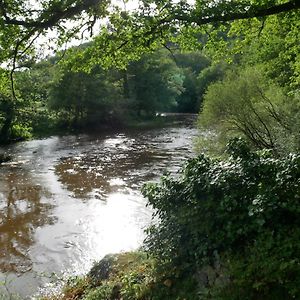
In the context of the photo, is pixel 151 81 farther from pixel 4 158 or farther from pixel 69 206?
pixel 69 206

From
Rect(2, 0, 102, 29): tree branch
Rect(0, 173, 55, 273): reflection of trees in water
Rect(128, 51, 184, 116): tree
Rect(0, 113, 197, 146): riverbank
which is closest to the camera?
Rect(2, 0, 102, 29): tree branch

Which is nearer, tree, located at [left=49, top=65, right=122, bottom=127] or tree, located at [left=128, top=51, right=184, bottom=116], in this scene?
tree, located at [left=49, top=65, right=122, bottom=127]

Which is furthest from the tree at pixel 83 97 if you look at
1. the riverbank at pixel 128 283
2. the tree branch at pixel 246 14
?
the tree branch at pixel 246 14

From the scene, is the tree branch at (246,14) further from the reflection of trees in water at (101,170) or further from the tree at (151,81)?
the tree at (151,81)

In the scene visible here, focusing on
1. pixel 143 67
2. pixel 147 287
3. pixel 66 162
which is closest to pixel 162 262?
pixel 147 287

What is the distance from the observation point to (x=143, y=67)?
51.2 metres

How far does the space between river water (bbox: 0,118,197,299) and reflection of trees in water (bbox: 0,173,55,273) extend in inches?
0.9

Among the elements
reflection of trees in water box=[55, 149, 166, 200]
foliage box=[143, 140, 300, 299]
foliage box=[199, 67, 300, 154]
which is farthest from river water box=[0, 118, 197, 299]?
foliage box=[143, 140, 300, 299]

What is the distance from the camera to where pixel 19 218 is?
14039 millimetres

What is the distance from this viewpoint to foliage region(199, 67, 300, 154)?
17.3 metres

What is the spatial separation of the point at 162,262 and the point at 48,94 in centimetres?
3826

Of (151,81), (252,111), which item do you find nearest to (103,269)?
(252,111)

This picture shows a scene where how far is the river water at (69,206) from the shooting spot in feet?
35.2

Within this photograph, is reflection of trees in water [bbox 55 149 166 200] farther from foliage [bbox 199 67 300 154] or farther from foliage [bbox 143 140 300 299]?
Answer: foliage [bbox 143 140 300 299]
